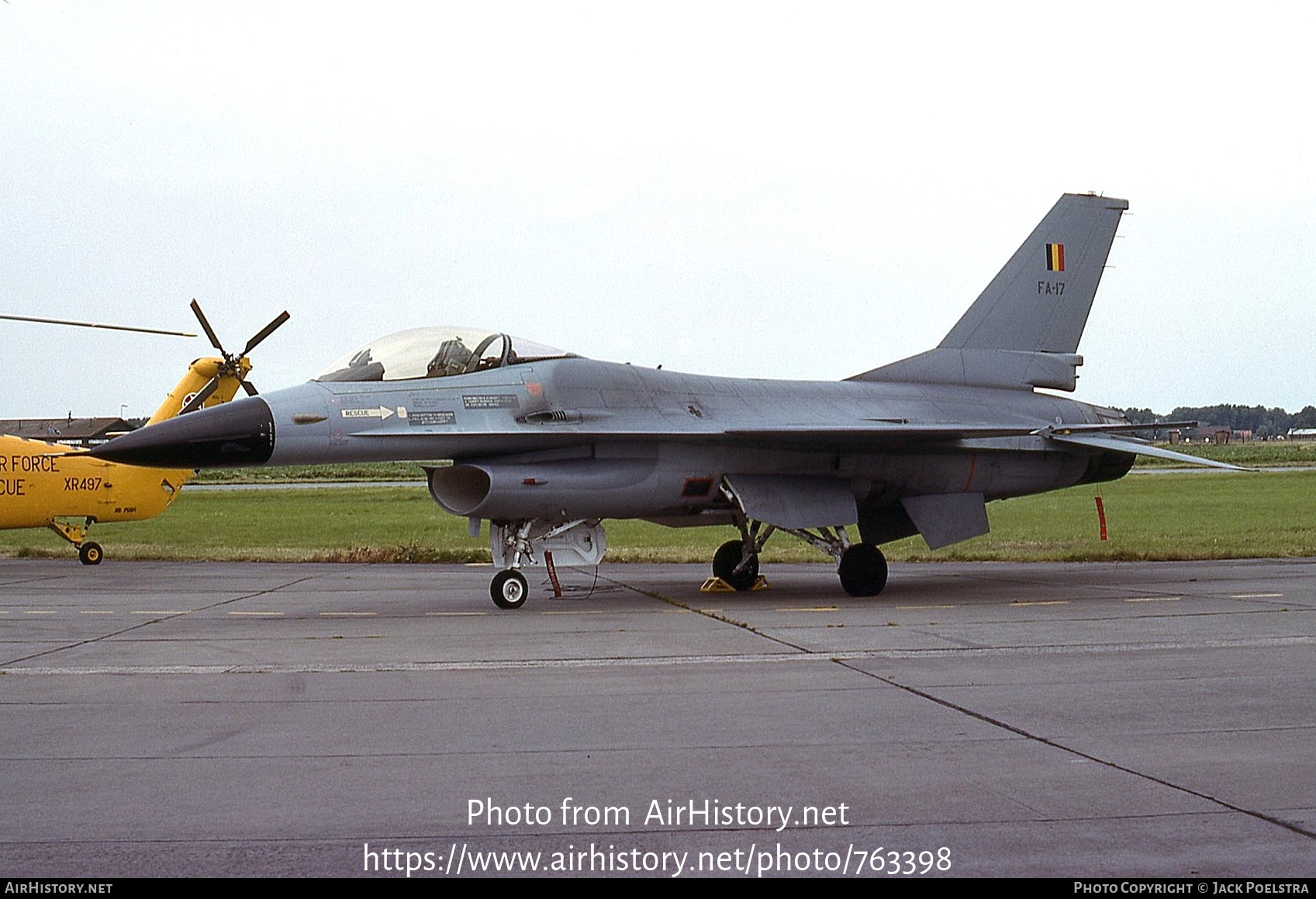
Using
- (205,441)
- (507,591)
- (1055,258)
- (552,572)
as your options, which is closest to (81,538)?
(205,441)

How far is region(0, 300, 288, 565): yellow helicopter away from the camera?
2009 centimetres

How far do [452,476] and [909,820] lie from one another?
9172mm

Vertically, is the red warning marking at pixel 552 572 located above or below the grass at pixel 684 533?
above

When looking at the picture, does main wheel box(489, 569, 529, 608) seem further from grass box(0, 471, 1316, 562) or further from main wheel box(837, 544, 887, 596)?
grass box(0, 471, 1316, 562)

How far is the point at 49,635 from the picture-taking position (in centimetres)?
1085

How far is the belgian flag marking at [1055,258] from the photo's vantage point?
17.7 meters

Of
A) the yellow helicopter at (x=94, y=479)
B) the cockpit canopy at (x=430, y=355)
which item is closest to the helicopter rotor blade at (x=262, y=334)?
the yellow helicopter at (x=94, y=479)

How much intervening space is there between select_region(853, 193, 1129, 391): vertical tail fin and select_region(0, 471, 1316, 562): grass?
4.37 metres

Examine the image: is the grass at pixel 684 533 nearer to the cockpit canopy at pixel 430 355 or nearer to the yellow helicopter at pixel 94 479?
the yellow helicopter at pixel 94 479

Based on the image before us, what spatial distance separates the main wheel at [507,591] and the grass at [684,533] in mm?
8123

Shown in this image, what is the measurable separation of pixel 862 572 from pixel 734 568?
1.90 metres

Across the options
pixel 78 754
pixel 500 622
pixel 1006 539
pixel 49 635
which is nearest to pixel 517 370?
pixel 500 622

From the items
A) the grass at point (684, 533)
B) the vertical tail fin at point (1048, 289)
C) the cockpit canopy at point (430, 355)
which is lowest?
the grass at point (684, 533)

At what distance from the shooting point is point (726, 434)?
13773mm
